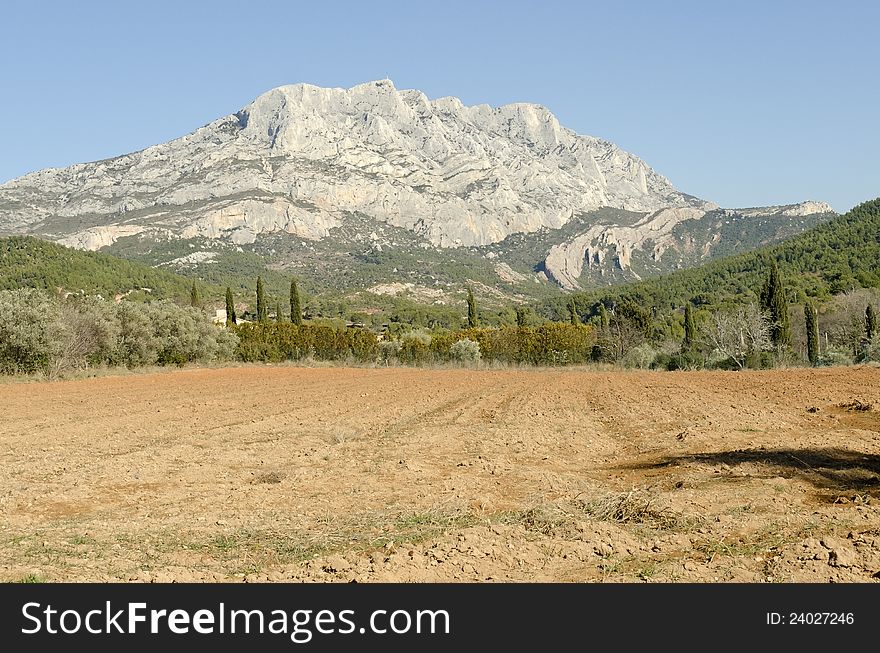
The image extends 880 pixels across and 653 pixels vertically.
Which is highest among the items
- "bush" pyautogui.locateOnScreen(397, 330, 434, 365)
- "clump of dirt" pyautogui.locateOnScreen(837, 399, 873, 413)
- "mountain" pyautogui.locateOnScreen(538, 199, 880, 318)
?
"mountain" pyautogui.locateOnScreen(538, 199, 880, 318)

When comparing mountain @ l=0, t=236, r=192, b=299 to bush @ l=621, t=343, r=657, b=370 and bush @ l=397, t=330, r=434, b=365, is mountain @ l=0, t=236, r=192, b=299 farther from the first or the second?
bush @ l=621, t=343, r=657, b=370

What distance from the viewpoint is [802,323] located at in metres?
64.7

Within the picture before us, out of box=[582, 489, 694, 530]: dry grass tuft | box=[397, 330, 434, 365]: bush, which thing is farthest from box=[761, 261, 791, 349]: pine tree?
box=[582, 489, 694, 530]: dry grass tuft

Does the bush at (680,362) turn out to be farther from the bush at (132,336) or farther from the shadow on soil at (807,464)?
the shadow on soil at (807,464)

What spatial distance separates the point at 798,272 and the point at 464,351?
152ft

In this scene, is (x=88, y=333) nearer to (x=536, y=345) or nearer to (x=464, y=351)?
(x=464, y=351)

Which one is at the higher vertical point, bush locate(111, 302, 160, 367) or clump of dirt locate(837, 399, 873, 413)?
bush locate(111, 302, 160, 367)

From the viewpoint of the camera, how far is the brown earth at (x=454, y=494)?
656cm

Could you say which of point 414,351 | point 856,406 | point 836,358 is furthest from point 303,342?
point 856,406

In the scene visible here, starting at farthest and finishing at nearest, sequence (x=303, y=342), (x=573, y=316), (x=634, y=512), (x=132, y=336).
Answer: (x=573, y=316) < (x=303, y=342) < (x=132, y=336) < (x=634, y=512)

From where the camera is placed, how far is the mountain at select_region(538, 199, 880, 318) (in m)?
79.0

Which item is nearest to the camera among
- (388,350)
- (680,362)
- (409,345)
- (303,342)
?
(680,362)

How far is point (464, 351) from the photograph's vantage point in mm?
68250

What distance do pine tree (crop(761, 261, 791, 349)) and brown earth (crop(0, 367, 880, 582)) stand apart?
33269 mm
